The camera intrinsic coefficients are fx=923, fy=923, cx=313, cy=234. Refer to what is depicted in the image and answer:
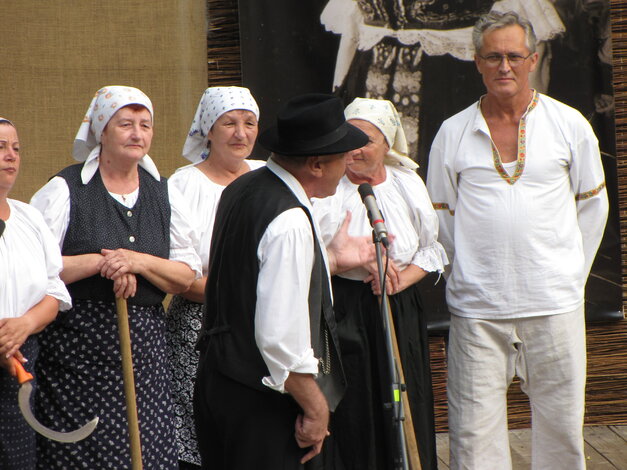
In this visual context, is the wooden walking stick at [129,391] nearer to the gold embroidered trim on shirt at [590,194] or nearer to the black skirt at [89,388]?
the black skirt at [89,388]

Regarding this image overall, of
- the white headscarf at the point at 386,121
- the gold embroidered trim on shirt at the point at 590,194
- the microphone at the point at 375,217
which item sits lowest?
the gold embroidered trim on shirt at the point at 590,194

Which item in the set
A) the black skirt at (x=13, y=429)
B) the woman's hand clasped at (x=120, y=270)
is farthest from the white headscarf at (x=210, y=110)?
the black skirt at (x=13, y=429)

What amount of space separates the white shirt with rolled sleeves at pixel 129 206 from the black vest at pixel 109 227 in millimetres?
21

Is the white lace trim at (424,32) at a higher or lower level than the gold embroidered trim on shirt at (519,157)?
higher

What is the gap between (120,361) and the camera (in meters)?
3.56

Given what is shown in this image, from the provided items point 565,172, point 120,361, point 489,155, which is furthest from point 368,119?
point 120,361

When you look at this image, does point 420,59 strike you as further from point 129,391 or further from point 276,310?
point 276,310

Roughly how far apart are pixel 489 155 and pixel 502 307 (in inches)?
26.2

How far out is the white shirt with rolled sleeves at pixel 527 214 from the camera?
3.98 meters

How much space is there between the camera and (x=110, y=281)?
11.7ft

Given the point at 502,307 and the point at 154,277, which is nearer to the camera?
the point at 154,277

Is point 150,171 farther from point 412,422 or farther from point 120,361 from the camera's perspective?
point 412,422

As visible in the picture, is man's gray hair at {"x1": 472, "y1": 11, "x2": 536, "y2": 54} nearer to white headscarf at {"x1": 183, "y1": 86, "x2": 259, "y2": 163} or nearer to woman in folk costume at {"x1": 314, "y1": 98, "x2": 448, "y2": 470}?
woman in folk costume at {"x1": 314, "y1": 98, "x2": 448, "y2": 470}

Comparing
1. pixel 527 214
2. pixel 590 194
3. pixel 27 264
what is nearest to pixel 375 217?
pixel 527 214
